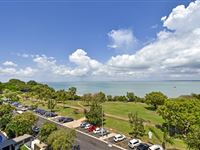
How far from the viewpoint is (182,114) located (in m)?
42.1

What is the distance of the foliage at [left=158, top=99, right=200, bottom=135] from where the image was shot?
40.9m

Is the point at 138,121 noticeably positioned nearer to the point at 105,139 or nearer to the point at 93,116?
the point at 105,139

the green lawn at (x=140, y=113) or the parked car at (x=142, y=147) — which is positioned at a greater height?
the green lawn at (x=140, y=113)

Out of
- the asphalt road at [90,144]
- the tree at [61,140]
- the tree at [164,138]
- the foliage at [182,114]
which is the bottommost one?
the asphalt road at [90,144]

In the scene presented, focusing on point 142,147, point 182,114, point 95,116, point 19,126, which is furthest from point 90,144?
point 182,114

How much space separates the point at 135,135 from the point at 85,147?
10.7 metres

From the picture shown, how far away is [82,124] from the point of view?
51.4m

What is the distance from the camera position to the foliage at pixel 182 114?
1609 inches

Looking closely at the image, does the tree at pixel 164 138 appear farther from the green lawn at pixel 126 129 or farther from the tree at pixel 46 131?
the tree at pixel 46 131

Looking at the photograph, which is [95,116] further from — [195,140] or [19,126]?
[195,140]

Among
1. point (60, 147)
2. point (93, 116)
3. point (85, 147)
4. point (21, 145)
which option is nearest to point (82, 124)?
point (93, 116)

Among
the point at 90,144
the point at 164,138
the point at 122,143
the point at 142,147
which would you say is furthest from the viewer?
the point at 122,143

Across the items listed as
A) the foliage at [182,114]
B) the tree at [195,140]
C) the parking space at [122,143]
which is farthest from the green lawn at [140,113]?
the tree at [195,140]

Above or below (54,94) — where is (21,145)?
below
